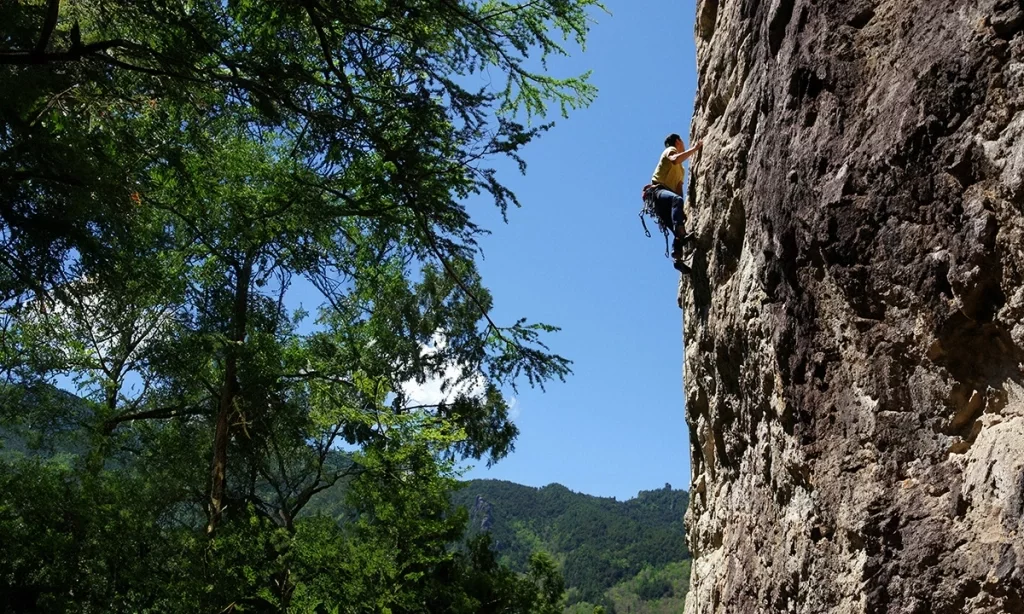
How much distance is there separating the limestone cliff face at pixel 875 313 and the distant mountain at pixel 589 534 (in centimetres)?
8869

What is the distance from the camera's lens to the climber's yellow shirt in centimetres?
848

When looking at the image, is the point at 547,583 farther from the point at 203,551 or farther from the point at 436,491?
the point at 203,551

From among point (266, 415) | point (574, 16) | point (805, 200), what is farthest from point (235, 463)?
point (805, 200)

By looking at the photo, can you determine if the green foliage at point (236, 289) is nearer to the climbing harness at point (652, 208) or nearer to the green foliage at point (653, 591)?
the climbing harness at point (652, 208)

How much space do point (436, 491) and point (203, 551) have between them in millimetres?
3457

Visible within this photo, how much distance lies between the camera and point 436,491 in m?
13.6

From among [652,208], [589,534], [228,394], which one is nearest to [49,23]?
[652,208]

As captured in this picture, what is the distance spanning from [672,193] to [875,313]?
3.21 meters

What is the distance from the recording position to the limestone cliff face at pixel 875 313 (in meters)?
4.62

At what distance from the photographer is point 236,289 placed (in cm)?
1385

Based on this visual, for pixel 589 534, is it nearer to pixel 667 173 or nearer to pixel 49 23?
pixel 667 173

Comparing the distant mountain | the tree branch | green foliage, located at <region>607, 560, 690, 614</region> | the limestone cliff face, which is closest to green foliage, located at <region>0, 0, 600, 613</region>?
the tree branch

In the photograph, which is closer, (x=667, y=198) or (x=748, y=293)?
(x=748, y=293)

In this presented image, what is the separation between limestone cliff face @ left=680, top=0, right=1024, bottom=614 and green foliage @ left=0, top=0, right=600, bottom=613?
251 centimetres
